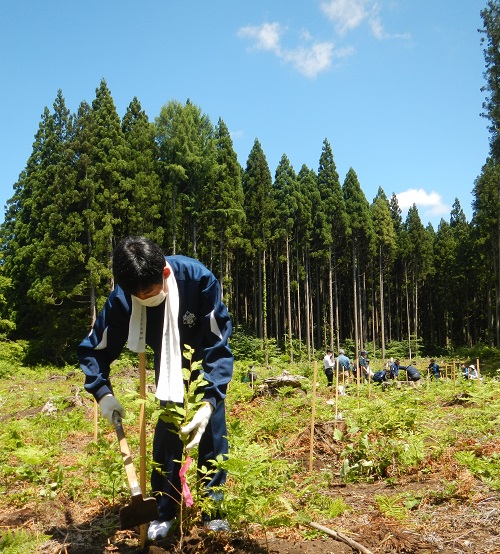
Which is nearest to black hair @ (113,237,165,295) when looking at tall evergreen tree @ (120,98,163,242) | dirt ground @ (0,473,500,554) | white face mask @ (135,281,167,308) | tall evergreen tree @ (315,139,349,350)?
white face mask @ (135,281,167,308)

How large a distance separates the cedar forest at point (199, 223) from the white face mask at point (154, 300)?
19872 mm

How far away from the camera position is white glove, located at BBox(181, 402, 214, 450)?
251 cm

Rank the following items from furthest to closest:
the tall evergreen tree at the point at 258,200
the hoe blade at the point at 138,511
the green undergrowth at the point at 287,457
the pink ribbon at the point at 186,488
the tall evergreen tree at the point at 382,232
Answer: the tall evergreen tree at the point at 382,232
the tall evergreen tree at the point at 258,200
the green undergrowth at the point at 287,457
the pink ribbon at the point at 186,488
the hoe blade at the point at 138,511

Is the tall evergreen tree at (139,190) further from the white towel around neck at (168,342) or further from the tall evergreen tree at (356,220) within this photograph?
the white towel around neck at (168,342)

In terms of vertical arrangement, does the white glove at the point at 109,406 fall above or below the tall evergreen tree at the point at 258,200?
below

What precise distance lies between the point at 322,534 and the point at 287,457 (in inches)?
95.3

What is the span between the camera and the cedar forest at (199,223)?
23.6m

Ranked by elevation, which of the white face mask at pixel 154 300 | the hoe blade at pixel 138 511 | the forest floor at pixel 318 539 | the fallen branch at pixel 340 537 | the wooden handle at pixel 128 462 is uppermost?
the white face mask at pixel 154 300

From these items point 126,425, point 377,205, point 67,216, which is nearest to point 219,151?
point 67,216

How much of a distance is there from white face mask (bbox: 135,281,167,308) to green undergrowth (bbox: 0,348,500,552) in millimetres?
493

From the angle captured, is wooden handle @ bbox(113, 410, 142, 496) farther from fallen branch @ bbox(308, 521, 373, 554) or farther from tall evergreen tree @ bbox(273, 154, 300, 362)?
tall evergreen tree @ bbox(273, 154, 300, 362)

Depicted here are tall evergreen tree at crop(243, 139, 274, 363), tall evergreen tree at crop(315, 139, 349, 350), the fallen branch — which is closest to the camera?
the fallen branch

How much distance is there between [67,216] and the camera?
23.6 metres

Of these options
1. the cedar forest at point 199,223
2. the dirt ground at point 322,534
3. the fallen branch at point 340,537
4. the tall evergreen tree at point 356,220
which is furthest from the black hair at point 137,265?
the tall evergreen tree at point 356,220
